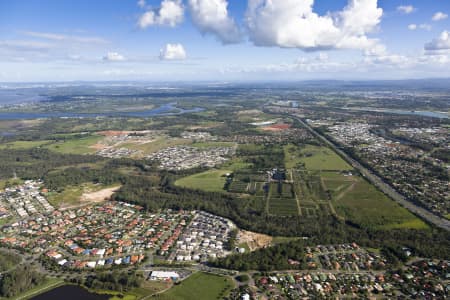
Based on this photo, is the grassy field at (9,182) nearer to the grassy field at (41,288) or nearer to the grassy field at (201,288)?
the grassy field at (41,288)

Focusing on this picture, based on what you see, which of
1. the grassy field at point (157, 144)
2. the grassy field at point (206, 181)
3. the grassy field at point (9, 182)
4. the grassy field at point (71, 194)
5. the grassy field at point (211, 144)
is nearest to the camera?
the grassy field at point (71, 194)

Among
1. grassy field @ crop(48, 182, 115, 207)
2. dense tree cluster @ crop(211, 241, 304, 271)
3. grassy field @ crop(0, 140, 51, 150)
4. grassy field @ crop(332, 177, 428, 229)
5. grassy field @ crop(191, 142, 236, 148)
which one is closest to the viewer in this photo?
dense tree cluster @ crop(211, 241, 304, 271)

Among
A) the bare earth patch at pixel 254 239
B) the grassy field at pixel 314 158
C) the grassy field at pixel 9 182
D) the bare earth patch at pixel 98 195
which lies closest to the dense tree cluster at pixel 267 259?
the bare earth patch at pixel 254 239

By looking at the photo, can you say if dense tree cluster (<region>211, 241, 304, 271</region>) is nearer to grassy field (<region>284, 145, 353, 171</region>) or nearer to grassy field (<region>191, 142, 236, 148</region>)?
grassy field (<region>284, 145, 353, 171</region>)

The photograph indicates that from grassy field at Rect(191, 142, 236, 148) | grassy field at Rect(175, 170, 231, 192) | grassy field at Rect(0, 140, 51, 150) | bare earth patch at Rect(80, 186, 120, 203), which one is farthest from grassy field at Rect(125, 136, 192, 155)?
bare earth patch at Rect(80, 186, 120, 203)

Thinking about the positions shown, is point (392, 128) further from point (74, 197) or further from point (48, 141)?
point (48, 141)

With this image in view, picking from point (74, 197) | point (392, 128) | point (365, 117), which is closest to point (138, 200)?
point (74, 197)
